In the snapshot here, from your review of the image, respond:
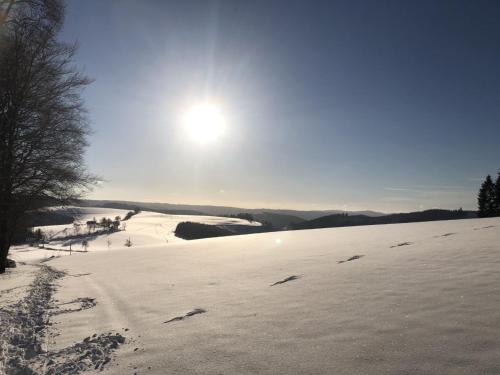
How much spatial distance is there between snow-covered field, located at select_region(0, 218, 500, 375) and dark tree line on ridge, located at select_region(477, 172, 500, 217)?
186ft

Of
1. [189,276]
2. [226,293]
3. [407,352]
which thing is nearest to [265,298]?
[226,293]

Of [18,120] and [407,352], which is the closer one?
[407,352]

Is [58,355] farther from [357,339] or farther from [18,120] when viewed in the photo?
[18,120]

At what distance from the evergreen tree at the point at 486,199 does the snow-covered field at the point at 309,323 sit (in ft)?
188

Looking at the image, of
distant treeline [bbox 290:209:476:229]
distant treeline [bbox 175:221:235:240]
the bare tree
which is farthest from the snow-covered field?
distant treeline [bbox 290:209:476:229]

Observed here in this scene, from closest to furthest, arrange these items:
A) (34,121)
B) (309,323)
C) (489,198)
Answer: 1. (309,323)
2. (34,121)
3. (489,198)

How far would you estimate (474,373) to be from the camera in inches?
106

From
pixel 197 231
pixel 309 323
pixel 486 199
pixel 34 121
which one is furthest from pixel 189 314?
pixel 197 231

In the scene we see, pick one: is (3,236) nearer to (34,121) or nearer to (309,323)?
(34,121)

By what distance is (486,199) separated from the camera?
54.7 m

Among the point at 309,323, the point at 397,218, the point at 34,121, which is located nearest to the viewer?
the point at 309,323

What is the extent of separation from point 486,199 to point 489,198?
1.51ft

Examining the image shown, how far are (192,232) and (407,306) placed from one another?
98319 millimetres

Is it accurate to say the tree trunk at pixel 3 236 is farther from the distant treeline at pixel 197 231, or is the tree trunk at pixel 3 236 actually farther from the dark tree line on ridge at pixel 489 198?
the distant treeline at pixel 197 231
